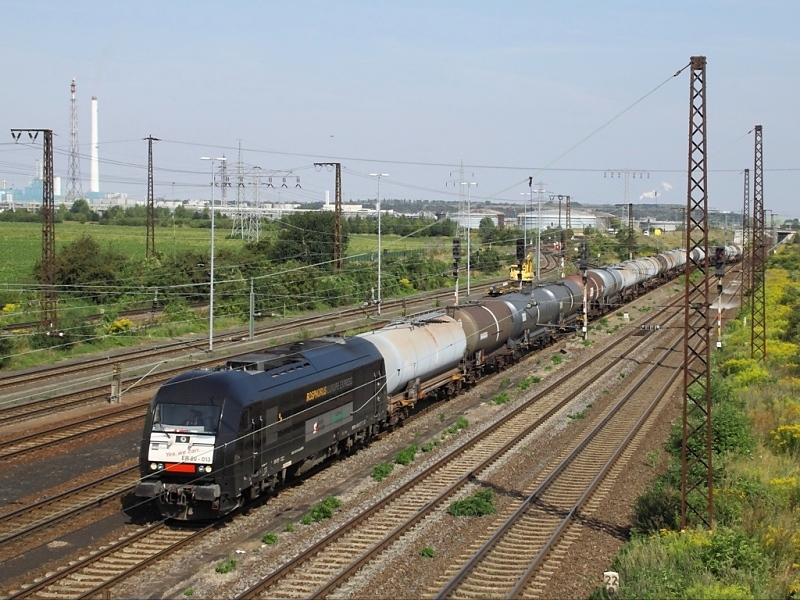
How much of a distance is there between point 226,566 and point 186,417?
12.0 ft

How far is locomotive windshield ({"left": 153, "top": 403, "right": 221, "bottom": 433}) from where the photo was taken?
60.3 feet

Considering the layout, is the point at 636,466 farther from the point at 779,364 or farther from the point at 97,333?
the point at 97,333

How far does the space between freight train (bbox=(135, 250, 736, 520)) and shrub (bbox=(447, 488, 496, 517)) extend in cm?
410

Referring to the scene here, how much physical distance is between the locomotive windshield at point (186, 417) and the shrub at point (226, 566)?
2.90 metres

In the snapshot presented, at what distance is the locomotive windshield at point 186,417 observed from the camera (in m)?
18.4

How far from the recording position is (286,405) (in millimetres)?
20484

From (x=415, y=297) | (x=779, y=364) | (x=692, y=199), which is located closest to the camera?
(x=692, y=199)

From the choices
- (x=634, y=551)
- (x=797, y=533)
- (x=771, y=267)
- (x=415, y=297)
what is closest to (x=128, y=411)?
(x=634, y=551)

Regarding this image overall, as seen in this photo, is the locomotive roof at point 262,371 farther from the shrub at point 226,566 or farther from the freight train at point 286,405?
the shrub at point 226,566

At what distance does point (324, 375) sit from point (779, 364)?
2506cm

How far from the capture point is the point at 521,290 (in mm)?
44531

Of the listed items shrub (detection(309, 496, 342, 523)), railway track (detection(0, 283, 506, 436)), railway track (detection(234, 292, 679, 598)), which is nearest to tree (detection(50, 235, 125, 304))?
railway track (detection(0, 283, 506, 436))

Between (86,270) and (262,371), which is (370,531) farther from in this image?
(86,270)

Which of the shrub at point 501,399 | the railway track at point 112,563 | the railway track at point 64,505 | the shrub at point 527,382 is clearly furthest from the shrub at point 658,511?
the shrub at point 527,382
